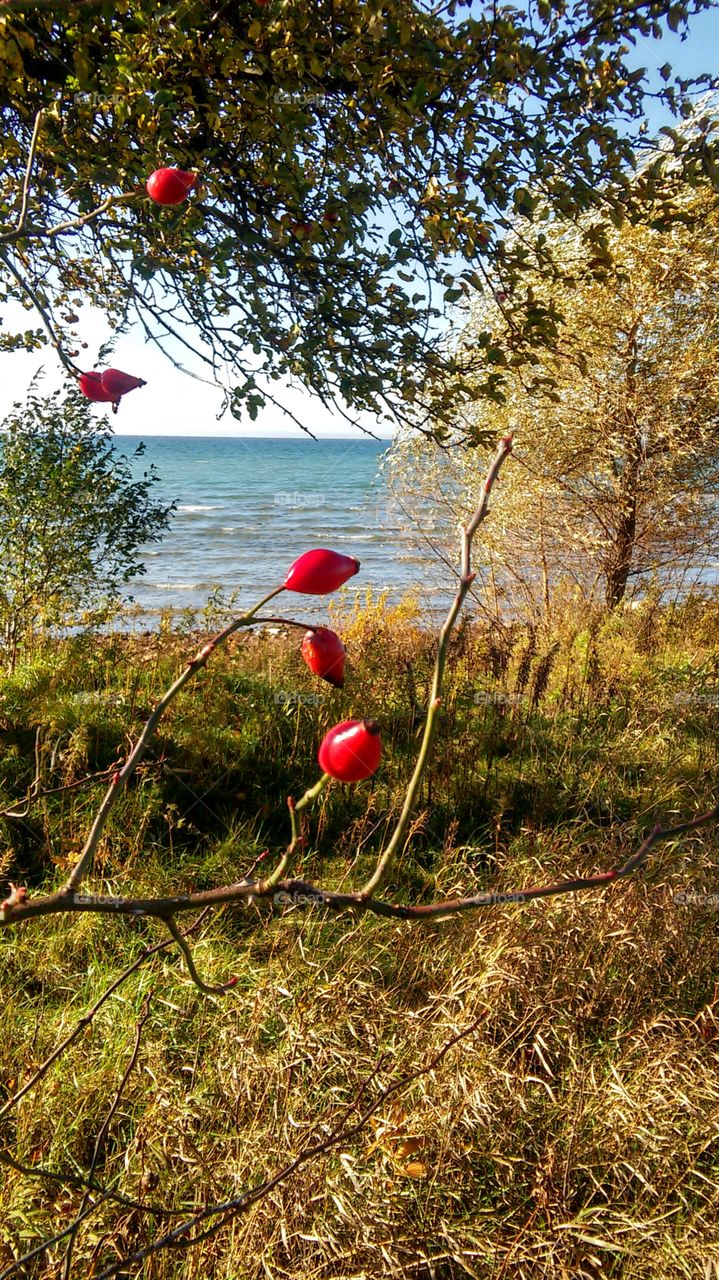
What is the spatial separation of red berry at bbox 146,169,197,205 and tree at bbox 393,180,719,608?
5.42 meters

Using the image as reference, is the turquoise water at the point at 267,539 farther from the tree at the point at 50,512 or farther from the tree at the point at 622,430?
the tree at the point at 622,430

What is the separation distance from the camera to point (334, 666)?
0.79 metres

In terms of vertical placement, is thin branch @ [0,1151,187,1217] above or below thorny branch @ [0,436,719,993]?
below

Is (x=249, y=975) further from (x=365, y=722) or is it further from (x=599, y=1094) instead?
(x=365, y=722)

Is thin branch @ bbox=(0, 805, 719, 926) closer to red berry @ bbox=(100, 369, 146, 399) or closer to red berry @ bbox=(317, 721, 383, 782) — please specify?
Result: red berry @ bbox=(317, 721, 383, 782)

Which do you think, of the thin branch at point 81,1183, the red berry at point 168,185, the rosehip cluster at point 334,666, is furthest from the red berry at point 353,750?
the red berry at point 168,185

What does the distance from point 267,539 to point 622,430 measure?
44.2 feet

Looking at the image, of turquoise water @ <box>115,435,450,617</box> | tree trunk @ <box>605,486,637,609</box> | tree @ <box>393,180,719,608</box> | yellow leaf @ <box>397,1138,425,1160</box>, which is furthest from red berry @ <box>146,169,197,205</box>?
tree trunk @ <box>605,486,637,609</box>

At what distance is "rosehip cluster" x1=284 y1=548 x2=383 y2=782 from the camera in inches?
29.0

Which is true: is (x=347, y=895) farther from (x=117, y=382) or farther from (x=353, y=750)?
(x=117, y=382)

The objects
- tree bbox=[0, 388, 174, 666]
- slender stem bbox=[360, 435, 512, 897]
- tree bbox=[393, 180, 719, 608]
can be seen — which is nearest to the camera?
slender stem bbox=[360, 435, 512, 897]

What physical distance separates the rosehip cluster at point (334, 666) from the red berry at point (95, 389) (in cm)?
82

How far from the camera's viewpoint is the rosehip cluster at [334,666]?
74 cm

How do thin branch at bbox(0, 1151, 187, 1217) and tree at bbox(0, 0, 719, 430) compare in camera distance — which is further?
tree at bbox(0, 0, 719, 430)
